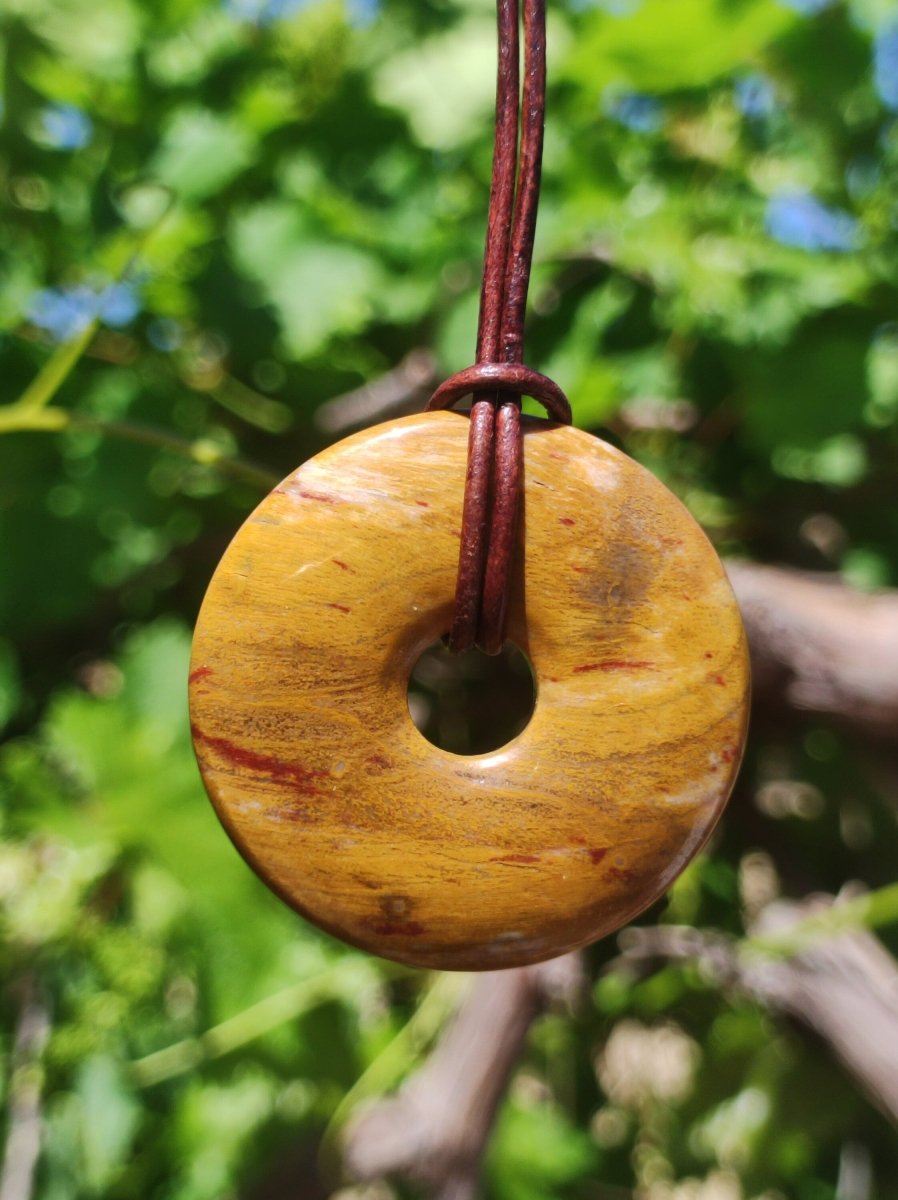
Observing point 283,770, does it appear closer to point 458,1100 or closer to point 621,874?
point 621,874

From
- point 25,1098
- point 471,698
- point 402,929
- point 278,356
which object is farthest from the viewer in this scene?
point 471,698

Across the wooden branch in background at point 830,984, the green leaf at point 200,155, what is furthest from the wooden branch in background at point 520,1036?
the green leaf at point 200,155

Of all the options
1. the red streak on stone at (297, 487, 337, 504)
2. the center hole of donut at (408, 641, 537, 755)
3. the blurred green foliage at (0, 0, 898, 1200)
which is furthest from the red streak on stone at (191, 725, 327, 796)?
the center hole of donut at (408, 641, 537, 755)

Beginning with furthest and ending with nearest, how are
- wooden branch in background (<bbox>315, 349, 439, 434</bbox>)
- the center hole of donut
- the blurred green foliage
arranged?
the center hole of donut
wooden branch in background (<bbox>315, 349, 439, 434</bbox>)
the blurred green foliage

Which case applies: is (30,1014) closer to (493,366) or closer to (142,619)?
(142,619)

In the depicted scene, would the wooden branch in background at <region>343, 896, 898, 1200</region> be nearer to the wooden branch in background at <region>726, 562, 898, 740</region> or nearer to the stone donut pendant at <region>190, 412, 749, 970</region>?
the wooden branch in background at <region>726, 562, 898, 740</region>

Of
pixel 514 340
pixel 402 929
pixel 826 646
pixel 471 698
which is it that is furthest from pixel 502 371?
pixel 471 698

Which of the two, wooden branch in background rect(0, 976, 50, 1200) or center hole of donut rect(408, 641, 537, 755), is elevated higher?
center hole of donut rect(408, 641, 537, 755)

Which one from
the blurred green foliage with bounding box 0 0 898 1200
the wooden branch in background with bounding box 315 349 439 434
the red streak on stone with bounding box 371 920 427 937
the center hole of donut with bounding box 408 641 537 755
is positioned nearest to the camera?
the red streak on stone with bounding box 371 920 427 937

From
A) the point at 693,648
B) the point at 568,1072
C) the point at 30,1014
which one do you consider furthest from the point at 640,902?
the point at 568,1072
